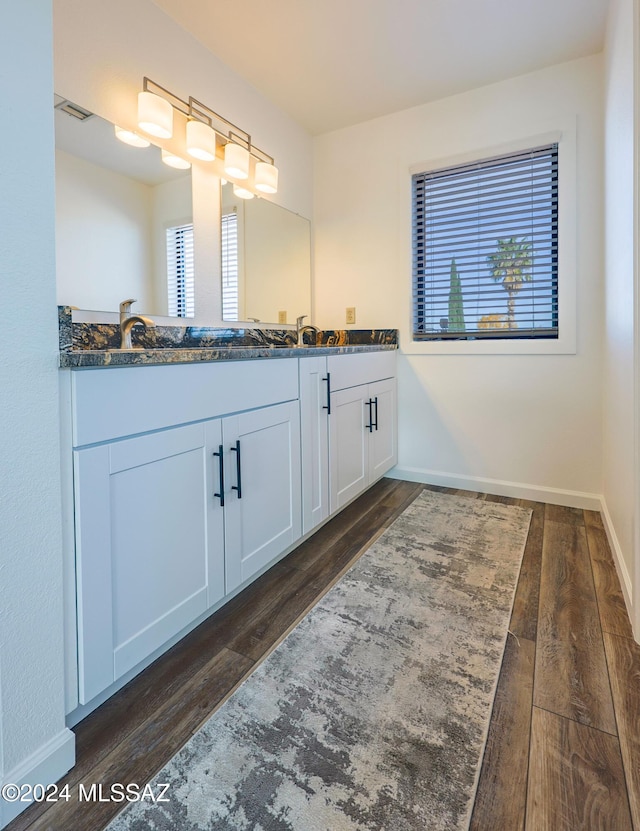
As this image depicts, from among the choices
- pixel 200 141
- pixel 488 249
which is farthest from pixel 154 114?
pixel 488 249

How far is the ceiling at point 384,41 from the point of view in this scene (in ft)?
6.29

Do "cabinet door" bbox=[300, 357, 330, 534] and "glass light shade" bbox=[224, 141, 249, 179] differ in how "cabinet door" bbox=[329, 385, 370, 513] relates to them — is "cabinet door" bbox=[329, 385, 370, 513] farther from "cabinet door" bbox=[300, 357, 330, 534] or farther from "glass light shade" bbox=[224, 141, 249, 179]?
"glass light shade" bbox=[224, 141, 249, 179]

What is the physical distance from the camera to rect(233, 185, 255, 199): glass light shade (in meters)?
2.36

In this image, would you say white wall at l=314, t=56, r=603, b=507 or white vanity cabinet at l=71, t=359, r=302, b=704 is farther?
white wall at l=314, t=56, r=603, b=507

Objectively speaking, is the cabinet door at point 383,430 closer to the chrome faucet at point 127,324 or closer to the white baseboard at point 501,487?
the white baseboard at point 501,487

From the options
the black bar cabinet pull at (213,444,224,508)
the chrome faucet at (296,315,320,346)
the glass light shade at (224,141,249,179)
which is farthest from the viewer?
the chrome faucet at (296,315,320,346)

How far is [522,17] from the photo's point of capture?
1.98 meters

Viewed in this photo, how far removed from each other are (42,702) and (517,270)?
271 centimetres

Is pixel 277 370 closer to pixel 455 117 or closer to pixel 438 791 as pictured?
pixel 438 791

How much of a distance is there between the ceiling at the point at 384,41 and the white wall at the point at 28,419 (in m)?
1.53

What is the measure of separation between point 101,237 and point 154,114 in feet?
1.85

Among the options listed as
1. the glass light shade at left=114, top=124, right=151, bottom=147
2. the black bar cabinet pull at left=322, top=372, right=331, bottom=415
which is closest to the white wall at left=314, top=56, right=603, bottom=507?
the black bar cabinet pull at left=322, top=372, right=331, bottom=415

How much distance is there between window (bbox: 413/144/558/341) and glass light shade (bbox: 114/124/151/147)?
1.62 meters

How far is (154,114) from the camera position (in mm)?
1829
